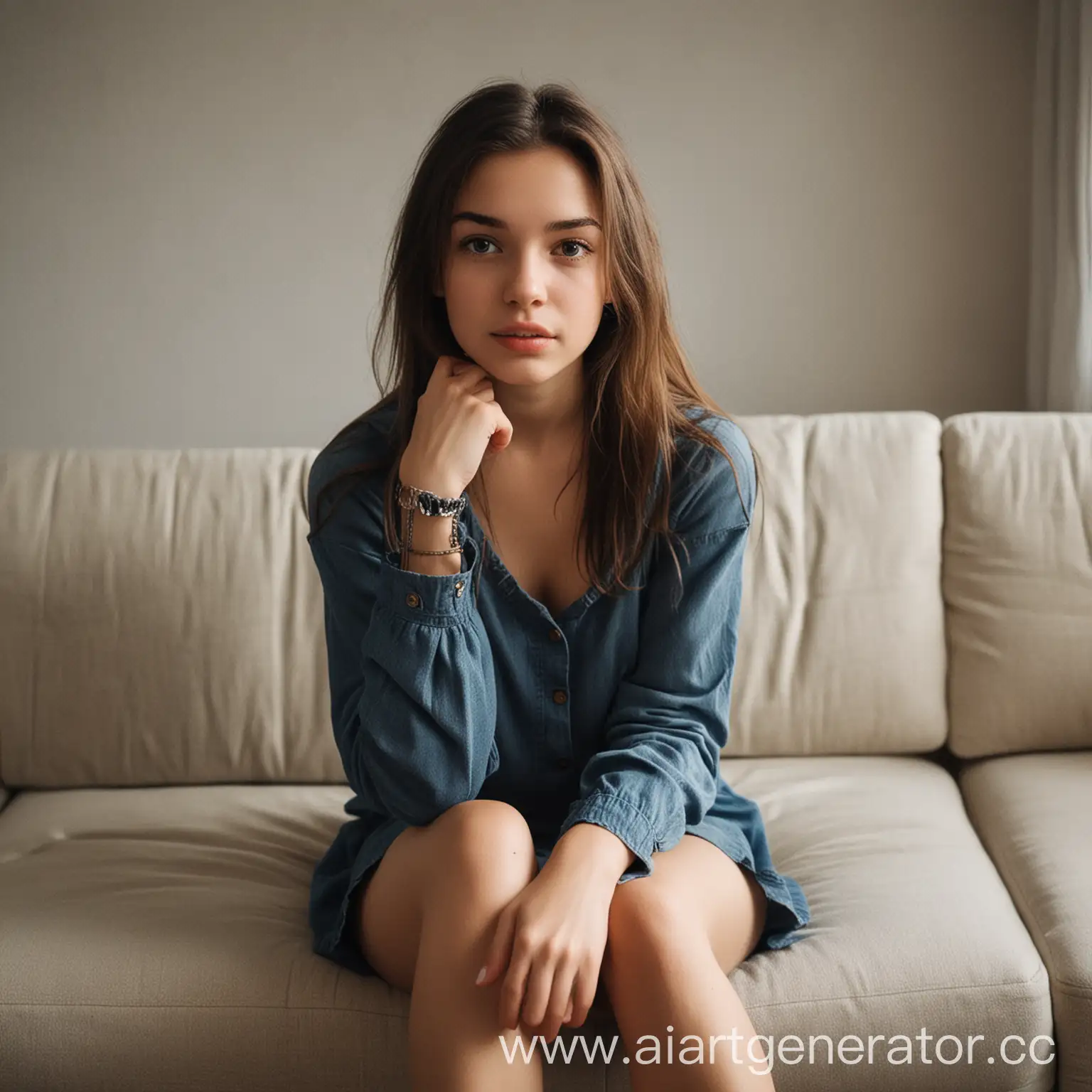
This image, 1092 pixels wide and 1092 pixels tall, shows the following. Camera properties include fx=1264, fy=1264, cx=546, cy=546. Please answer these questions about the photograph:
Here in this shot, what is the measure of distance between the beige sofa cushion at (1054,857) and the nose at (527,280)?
0.88 m

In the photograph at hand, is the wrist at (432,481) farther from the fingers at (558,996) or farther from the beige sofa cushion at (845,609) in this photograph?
the beige sofa cushion at (845,609)

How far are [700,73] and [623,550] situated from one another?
3.92 feet

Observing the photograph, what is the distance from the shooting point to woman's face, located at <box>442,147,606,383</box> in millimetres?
1271

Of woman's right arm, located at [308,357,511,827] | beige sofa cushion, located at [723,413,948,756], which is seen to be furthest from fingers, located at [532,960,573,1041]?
beige sofa cushion, located at [723,413,948,756]

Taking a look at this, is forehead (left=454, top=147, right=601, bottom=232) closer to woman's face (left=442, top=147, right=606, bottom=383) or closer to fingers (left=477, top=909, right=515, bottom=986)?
woman's face (left=442, top=147, right=606, bottom=383)

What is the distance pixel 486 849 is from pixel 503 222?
62cm

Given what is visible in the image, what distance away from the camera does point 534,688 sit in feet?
4.68

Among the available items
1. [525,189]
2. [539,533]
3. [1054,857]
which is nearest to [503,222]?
[525,189]

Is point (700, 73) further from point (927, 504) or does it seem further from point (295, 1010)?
point (295, 1010)

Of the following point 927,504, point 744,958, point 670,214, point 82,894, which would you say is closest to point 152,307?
point 670,214

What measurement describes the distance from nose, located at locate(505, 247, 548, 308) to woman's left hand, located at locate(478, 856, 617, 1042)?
0.55 metres

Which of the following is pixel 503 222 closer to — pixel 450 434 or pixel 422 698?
pixel 450 434

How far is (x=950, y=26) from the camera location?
2225mm

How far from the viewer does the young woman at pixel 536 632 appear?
1.13m
